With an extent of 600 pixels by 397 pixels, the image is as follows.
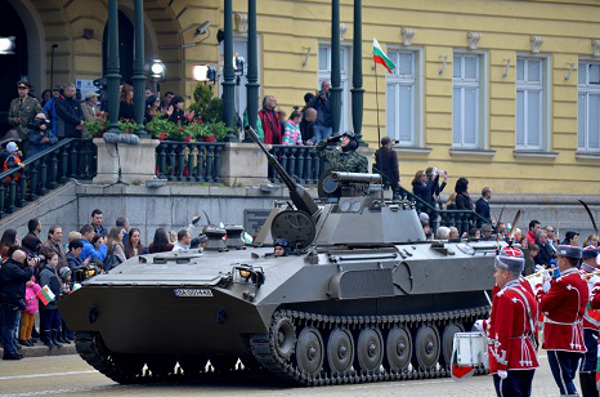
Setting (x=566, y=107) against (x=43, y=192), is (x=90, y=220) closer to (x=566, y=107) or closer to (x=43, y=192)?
(x=43, y=192)

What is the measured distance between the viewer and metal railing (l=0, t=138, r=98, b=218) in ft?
83.4

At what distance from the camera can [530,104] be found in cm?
3828

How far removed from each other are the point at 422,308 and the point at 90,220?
6.99 metres

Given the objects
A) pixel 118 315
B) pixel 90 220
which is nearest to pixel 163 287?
pixel 118 315

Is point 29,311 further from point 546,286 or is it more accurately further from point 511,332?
point 511,332

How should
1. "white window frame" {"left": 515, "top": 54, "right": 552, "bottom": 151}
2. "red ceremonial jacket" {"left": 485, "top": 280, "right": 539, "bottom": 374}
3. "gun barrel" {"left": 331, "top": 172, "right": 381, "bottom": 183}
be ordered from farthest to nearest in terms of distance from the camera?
"white window frame" {"left": 515, "top": 54, "right": 552, "bottom": 151}
"gun barrel" {"left": 331, "top": 172, "right": 381, "bottom": 183}
"red ceremonial jacket" {"left": 485, "top": 280, "right": 539, "bottom": 374}

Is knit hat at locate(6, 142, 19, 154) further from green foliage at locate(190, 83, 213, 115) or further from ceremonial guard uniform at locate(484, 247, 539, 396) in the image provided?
ceremonial guard uniform at locate(484, 247, 539, 396)

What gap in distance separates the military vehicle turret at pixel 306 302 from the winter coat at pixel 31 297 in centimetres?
241

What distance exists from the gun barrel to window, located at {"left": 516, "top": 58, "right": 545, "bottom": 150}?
17063mm

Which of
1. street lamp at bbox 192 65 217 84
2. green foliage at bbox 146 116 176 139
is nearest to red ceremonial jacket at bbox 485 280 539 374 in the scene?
green foliage at bbox 146 116 176 139

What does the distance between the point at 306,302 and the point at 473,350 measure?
5.53 meters

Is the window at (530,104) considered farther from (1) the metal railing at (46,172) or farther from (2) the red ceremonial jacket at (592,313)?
(2) the red ceremonial jacket at (592,313)

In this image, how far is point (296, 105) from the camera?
33719 millimetres

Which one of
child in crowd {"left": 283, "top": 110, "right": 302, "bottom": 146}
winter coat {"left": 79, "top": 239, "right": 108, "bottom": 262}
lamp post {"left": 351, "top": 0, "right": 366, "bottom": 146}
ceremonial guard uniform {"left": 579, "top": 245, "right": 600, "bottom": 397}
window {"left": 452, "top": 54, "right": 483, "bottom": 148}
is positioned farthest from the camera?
window {"left": 452, "top": 54, "right": 483, "bottom": 148}
